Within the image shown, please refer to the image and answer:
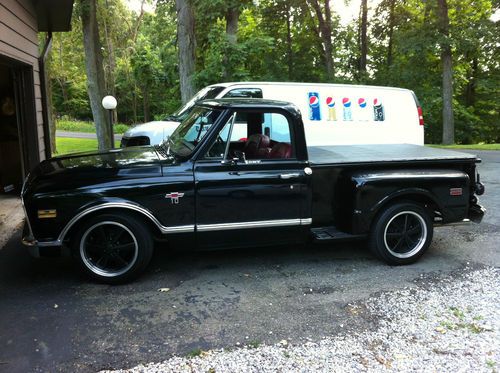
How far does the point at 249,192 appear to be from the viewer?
14.6 feet

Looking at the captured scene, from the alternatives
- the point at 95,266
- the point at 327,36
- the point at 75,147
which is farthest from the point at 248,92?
the point at 327,36

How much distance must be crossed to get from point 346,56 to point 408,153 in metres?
22.8

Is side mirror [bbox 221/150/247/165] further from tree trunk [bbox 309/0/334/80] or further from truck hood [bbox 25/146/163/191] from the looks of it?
tree trunk [bbox 309/0/334/80]

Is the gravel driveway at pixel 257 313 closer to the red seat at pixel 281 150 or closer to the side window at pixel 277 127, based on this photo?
the red seat at pixel 281 150

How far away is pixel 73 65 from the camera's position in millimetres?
32094

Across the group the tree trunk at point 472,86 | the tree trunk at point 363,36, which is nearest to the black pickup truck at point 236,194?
the tree trunk at point 363,36

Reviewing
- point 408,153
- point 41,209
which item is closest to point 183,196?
point 41,209

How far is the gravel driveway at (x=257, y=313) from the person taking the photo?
3.14m

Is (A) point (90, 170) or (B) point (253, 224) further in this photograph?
(B) point (253, 224)

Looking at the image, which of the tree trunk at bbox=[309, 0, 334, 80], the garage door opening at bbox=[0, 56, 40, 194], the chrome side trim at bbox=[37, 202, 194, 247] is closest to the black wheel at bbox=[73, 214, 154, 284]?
the chrome side trim at bbox=[37, 202, 194, 247]

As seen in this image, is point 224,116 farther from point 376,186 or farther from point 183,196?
point 376,186

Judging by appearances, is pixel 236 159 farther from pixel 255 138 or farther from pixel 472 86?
pixel 472 86

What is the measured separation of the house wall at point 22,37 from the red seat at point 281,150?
4236mm

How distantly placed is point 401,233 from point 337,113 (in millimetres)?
3954
